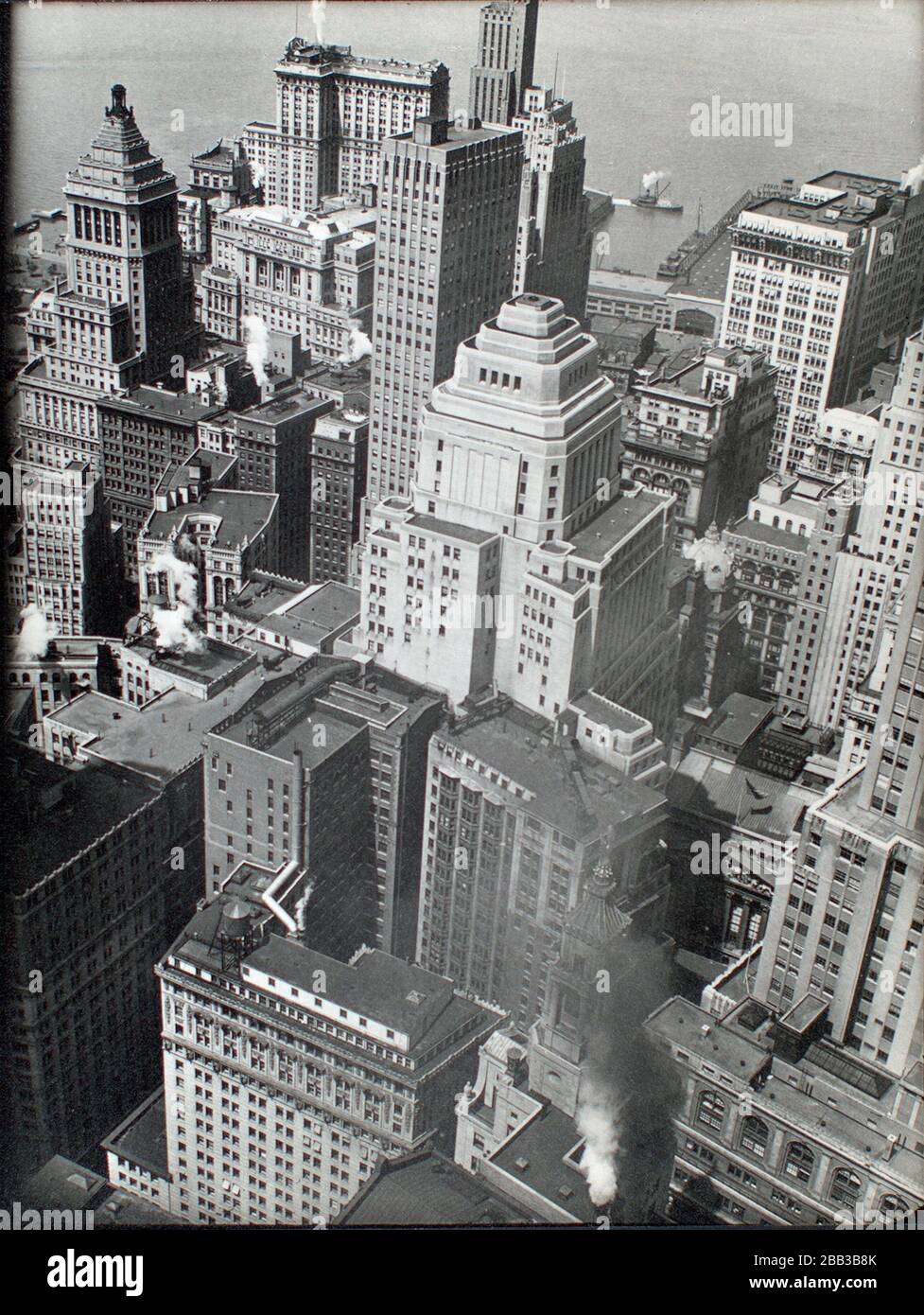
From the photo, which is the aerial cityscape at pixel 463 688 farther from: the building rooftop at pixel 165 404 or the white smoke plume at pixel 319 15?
the white smoke plume at pixel 319 15

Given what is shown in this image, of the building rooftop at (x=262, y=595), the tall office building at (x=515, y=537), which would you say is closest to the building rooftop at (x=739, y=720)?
the tall office building at (x=515, y=537)

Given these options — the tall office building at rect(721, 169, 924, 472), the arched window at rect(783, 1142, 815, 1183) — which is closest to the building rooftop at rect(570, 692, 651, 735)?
the arched window at rect(783, 1142, 815, 1183)

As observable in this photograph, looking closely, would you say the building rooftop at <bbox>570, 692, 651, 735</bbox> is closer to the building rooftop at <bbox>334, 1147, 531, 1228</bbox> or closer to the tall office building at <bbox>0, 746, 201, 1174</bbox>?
the tall office building at <bbox>0, 746, 201, 1174</bbox>

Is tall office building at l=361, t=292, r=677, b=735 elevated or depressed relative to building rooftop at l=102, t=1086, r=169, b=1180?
elevated

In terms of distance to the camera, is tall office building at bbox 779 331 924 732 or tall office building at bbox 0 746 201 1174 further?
tall office building at bbox 779 331 924 732
